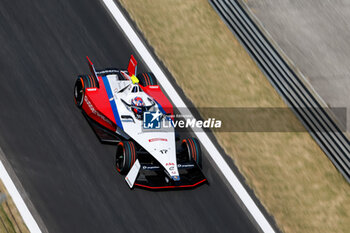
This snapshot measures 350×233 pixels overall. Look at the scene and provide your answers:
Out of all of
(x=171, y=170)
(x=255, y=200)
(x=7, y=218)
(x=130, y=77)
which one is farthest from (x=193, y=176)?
(x=7, y=218)

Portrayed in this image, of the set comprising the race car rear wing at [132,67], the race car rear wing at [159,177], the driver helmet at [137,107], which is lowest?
the race car rear wing at [159,177]

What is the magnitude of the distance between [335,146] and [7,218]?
26.9 feet

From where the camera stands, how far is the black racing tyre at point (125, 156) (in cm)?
1362

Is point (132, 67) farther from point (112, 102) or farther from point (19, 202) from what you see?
point (19, 202)

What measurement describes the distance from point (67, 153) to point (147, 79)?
3069 mm

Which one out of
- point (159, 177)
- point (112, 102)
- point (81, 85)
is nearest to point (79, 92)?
point (81, 85)

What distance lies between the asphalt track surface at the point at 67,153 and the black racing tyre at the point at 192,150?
0.71m

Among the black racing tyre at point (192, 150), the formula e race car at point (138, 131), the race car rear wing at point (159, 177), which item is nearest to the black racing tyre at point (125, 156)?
the formula e race car at point (138, 131)

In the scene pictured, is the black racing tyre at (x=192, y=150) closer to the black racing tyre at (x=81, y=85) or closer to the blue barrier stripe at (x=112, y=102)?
the blue barrier stripe at (x=112, y=102)

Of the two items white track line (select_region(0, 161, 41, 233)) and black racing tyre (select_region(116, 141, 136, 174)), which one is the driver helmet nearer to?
black racing tyre (select_region(116, 141, 136, 174))

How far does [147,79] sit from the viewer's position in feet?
51.8

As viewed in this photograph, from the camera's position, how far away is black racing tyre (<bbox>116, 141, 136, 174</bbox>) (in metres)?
13.6

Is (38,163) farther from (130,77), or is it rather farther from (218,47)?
(218,47)

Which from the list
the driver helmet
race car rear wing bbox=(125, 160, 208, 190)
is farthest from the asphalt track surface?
the driver helmet
